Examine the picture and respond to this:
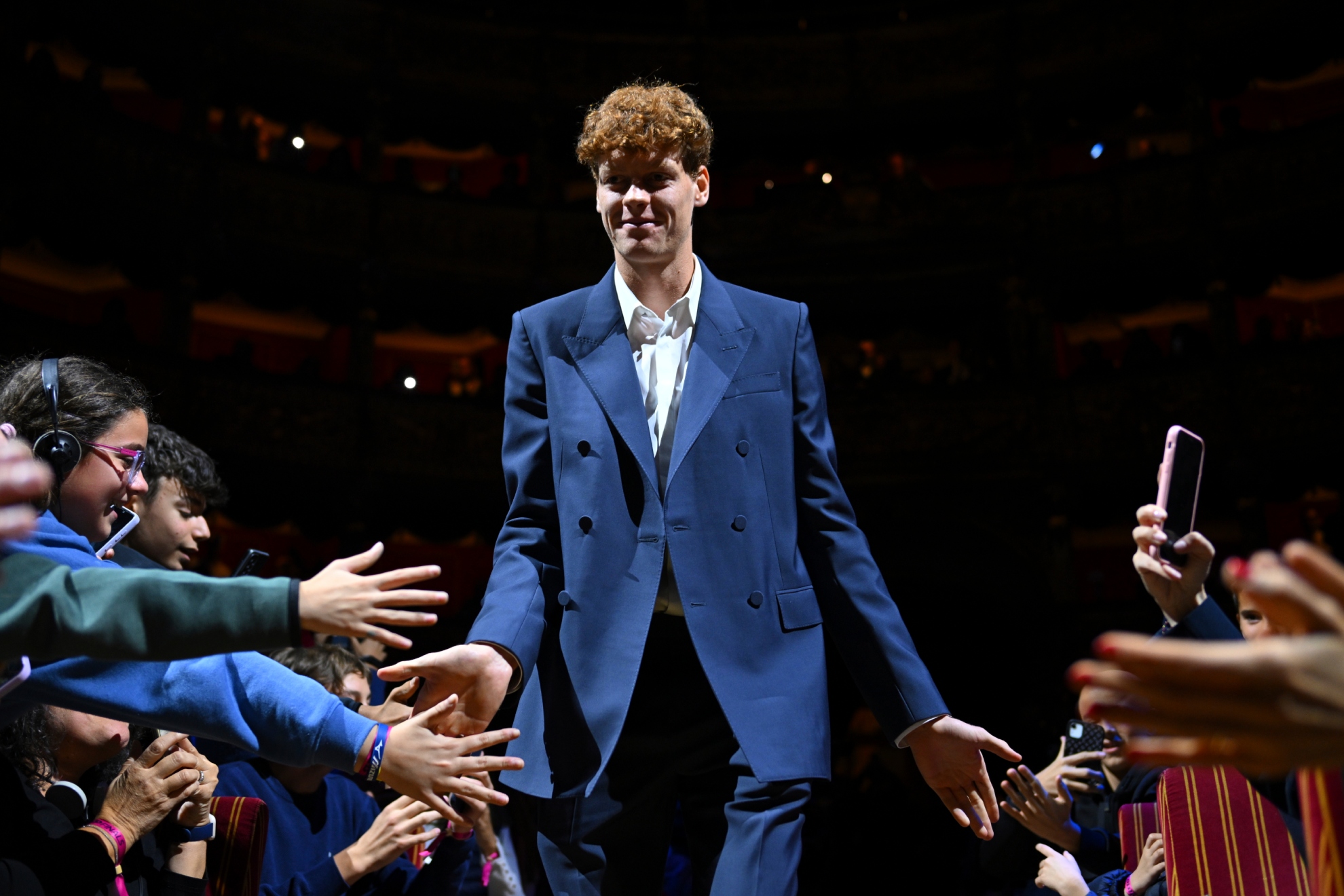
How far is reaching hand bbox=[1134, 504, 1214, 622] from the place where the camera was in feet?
8.07

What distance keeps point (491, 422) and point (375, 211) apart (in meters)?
3.14

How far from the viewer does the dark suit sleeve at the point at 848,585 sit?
2.23 metres

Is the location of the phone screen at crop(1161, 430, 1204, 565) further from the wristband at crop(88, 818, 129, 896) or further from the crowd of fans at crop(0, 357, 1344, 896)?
the wristband at crop(88, 818, 129, 896)

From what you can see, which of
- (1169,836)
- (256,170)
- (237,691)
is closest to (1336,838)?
(1169,836)

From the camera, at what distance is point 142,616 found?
70.6 inches

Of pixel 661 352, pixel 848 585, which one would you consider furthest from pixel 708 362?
pixel 848 585

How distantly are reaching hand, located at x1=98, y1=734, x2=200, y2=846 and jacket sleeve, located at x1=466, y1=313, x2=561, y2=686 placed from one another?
1.01 metres

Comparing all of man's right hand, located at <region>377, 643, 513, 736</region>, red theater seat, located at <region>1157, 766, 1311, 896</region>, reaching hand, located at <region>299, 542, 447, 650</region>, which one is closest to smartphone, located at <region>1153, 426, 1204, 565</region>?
red theater seat, located at <region>1157, 766, 1311, 896</region>

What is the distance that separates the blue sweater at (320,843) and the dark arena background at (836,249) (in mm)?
9266

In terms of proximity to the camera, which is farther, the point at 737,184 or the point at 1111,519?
the point at 737,184

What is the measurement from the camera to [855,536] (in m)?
2.35

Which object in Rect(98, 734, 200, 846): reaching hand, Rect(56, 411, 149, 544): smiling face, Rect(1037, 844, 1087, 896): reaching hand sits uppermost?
Rect(56, 411, 149, 544): smiling face

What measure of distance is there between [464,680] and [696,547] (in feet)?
1.58

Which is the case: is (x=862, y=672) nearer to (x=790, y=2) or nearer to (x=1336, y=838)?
(x=1336, y=838)
